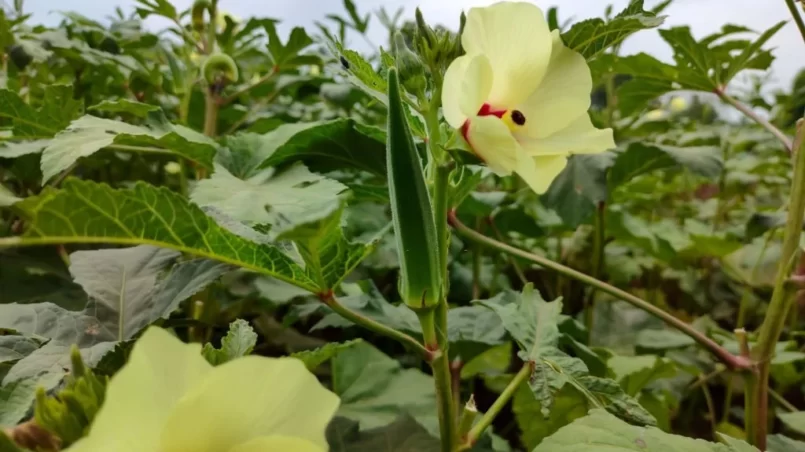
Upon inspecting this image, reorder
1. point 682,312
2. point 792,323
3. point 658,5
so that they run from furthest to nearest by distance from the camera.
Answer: point 682,312, point 792,323, point 658,5

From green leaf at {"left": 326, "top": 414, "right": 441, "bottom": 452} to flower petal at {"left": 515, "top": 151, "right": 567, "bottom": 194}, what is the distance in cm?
34

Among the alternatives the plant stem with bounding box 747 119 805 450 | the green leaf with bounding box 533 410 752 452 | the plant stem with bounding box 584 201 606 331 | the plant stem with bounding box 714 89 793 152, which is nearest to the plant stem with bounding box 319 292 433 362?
the green leaf with bounding box 533 410 752 452

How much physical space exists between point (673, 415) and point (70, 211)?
3.30ft

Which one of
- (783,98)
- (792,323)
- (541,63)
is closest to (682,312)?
(792,323)

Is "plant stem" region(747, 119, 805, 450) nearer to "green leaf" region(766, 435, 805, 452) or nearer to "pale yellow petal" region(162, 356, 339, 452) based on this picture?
"green leaf" region(766, 435, 805, 452)

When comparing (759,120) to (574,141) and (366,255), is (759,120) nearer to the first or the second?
(574,141)

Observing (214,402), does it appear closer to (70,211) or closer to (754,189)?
(70,211)

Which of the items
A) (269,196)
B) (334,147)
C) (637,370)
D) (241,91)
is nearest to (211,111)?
(241,91)

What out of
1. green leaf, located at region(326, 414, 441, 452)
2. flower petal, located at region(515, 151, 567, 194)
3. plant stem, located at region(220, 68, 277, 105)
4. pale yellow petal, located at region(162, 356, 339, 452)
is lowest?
green leaf, located at region(326, 414, 441, 452)

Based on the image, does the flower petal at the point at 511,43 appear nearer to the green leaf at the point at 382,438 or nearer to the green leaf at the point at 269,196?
the green leaf at the point at 269,196

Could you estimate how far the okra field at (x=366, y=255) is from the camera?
0.32 metres

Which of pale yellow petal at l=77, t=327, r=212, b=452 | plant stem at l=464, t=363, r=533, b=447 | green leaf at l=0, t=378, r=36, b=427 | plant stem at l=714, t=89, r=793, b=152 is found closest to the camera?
pale yellow petal at l=77, t=327, r=212, b=452

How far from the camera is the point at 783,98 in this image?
1.70m

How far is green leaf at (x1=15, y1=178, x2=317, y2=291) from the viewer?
33cm
